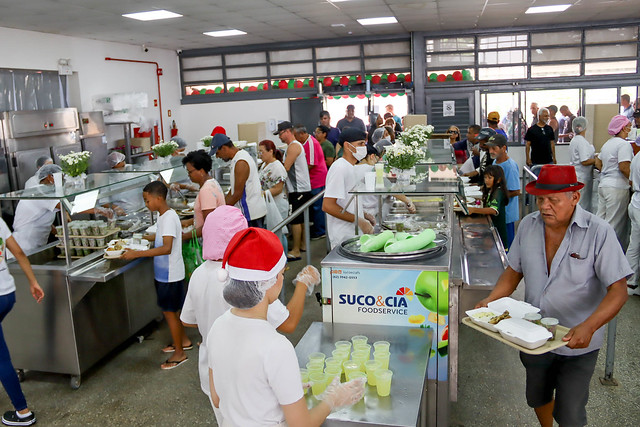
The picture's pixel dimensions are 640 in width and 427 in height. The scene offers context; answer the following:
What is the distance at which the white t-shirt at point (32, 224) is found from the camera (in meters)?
4.61

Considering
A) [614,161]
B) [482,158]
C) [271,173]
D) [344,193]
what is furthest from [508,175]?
[271,173]

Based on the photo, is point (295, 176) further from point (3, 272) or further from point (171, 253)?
point (3, 272)

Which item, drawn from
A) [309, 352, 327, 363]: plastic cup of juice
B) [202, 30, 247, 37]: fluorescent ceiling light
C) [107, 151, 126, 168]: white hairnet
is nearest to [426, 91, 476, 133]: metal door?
[202, 30, 247, 37]: fluorescent ceiling light

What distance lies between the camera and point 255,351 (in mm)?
1714

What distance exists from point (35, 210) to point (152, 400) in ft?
6.44

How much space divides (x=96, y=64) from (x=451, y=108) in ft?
24.3

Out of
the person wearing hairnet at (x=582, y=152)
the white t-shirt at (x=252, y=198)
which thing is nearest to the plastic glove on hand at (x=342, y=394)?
the white t-shirt at (x=252, y=198)

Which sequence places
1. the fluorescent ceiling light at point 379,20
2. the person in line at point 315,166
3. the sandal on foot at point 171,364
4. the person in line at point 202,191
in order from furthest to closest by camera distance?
1. the fluorescent ceiling light at point 379,20
2. the person in line at point 315,166
3. the person in line at point 202,191
4. the sandal on foot at point 171,364

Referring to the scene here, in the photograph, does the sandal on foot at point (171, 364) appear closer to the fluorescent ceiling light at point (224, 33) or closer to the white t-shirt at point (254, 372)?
the white t-shirt at point (254, 372)

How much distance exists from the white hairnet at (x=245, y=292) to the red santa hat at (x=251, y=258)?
17 mm

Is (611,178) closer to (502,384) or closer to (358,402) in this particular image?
(502,384)

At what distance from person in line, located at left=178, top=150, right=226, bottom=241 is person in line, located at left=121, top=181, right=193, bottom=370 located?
305 mm

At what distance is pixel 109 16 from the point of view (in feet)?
27.2

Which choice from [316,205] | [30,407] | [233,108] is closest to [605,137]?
[316,205]
